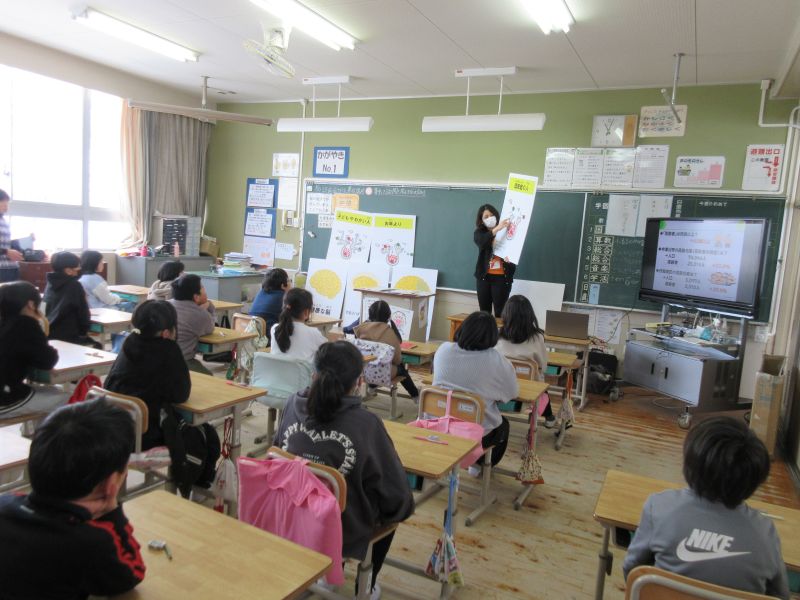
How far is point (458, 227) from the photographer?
22.1 ft

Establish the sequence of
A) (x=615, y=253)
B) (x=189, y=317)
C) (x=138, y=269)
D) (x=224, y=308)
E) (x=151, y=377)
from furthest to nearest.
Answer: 1. (x=138, y=269)
2. (x=615, y=253)
3. (x=224, y=308)
4. (x=189, y=317)
5. (x=151, y=377)

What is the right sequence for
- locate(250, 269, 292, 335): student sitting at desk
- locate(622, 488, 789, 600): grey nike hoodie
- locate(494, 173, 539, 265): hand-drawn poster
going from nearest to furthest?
locate(622, 488, 789, 600): grey nike hoodie
locate(250, 269, 292, 335): student sitting at desk
locate(494, 173, 539, 265): hand-drawn poster

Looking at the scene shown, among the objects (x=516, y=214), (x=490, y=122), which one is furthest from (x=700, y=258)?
(x=490, y=122)

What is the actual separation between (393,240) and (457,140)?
1.46 metres

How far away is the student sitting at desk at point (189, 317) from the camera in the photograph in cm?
382

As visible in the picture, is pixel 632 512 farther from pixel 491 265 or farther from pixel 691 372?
pixel 491 265

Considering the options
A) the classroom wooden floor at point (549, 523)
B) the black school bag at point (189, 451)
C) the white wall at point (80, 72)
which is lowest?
the classroom wooden floor at point (549, 523)

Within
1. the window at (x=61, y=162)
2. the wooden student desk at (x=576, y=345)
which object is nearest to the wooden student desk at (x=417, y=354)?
the wooden student desk at (x=576, y=345)

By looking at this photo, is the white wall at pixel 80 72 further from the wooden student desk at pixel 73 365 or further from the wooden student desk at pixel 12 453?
the wooden student desk at pixel 12 453

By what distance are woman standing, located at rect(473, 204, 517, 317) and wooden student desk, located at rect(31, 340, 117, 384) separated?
13.0 ft

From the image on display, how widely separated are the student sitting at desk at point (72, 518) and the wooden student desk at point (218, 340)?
284 centimetres

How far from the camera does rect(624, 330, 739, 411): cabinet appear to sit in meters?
4.80

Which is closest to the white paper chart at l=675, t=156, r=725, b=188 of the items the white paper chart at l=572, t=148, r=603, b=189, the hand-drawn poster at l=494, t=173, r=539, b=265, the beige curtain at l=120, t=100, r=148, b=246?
the white paper chart at l=572, t=148, r=603, b=189

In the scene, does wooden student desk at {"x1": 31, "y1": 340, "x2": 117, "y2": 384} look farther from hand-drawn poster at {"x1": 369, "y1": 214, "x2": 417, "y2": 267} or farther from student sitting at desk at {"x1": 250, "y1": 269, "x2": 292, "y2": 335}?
hand-drawn poster at {"x1": 369, "y1": 214, "x2": 417, "y2": 267}
